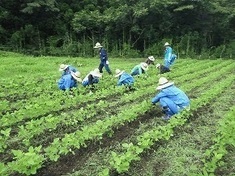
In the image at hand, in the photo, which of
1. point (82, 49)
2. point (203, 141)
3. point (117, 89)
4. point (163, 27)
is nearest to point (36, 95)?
point (117, 89)

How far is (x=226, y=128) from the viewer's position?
693 cm

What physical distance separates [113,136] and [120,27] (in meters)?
23.6

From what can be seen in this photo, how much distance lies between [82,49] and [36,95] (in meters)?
18.0

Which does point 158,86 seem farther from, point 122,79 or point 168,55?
point 168,55

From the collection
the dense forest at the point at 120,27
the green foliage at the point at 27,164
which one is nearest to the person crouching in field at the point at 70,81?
the green foliage at the point at 27,164

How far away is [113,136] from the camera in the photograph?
750 cm

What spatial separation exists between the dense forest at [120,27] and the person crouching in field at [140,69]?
43.6 feet

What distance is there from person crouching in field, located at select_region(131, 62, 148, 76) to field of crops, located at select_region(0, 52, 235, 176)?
3.09 metres

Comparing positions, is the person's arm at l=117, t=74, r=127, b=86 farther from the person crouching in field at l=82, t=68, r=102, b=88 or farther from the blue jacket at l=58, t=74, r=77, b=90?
the blue jacket at l=58, t=74, r=77, b=90

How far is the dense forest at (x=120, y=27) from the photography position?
29.5 metres

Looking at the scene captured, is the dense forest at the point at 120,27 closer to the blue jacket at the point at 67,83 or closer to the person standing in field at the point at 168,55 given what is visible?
the person standing in field at the point at 168,55

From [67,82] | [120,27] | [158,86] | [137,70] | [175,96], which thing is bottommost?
[137,70]

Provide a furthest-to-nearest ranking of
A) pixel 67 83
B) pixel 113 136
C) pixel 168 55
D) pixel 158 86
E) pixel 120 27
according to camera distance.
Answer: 1. pixel 120 27
2. pixel 168 55
3. pixel 67 83
4. pixel 158 86
5. pixel 113 136

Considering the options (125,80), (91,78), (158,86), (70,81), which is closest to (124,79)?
(125,80)
